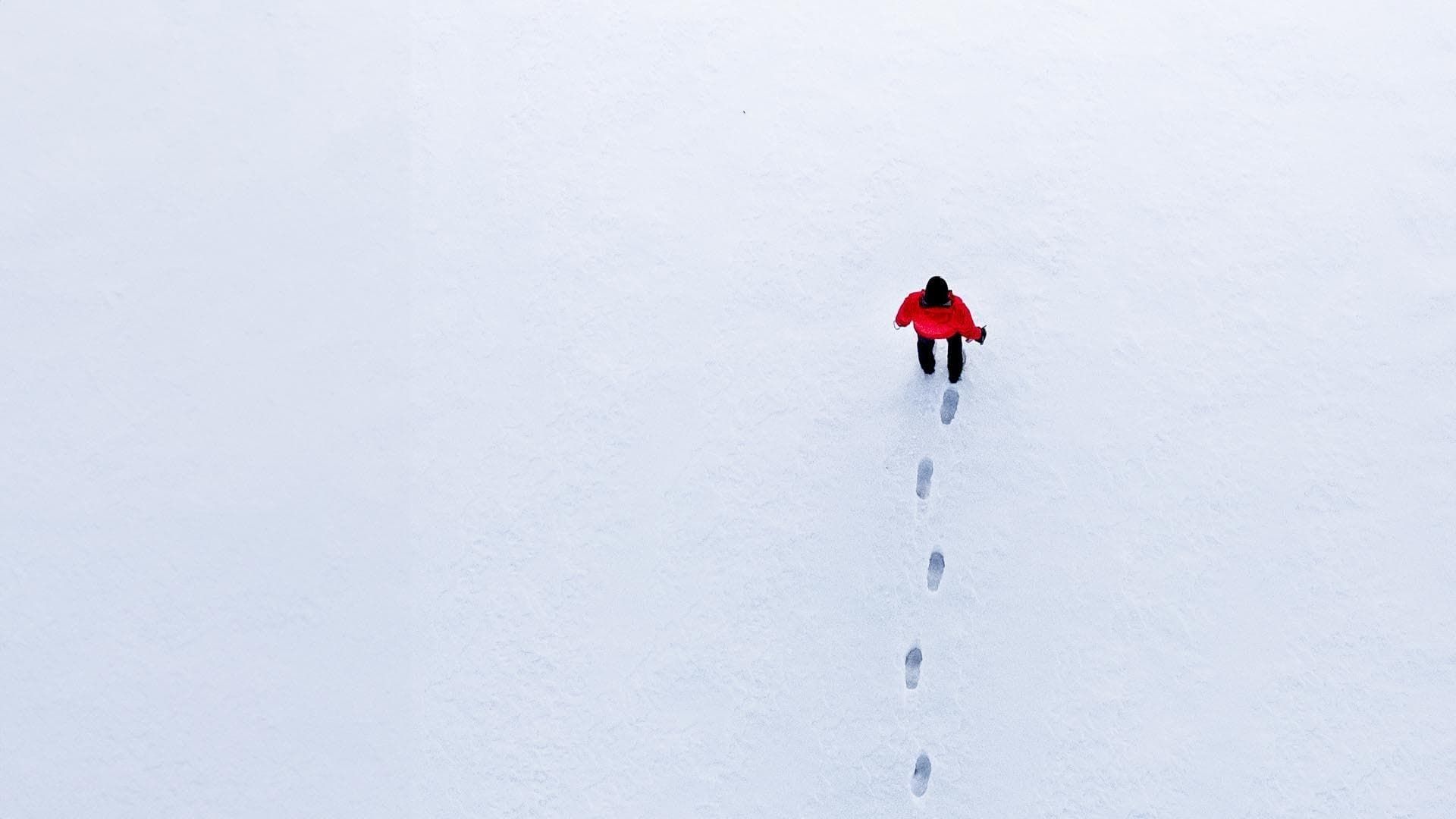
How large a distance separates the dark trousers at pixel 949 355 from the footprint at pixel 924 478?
40 centimetres

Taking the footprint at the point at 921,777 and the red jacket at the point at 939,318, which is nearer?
the red jacket at the point at 939,318

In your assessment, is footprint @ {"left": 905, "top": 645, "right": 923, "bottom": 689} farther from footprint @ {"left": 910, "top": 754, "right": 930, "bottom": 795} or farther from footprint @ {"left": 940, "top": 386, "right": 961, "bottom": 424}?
footprint @ {"left": 940, "top": 386, "right": 961, "bottom": 424}

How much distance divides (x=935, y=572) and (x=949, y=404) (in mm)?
771

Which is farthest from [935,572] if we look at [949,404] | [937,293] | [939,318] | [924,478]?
[937,293]

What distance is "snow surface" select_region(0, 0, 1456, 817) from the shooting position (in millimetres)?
5824

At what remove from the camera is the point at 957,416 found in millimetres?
6156

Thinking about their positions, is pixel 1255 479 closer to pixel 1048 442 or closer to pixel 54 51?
pixel 1048 442

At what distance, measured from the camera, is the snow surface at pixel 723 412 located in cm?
582

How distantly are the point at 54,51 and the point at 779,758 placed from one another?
17.2 feet

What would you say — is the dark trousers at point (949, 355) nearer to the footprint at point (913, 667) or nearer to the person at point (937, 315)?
the person at point (937, 315)

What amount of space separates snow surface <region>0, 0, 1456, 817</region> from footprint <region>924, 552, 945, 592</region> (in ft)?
0.15

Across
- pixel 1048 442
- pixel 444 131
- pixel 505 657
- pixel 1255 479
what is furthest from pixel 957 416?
pixel 444 131

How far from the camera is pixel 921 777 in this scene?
5723 mm

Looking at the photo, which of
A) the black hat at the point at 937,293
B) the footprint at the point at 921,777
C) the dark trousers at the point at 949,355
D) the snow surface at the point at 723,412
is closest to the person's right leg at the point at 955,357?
the dark trousers at the point at 949,355
